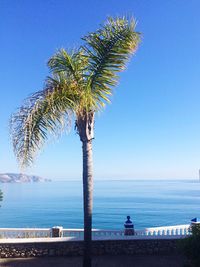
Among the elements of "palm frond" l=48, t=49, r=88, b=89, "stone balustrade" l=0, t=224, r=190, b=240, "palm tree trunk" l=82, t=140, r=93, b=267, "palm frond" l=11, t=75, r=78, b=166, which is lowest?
"stone balustrade" l=0, t=224, r=190, b=240

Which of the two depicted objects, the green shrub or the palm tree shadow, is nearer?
the green shrub

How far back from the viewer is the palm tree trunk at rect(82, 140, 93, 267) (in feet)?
23.7

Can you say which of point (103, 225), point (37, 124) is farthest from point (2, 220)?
point (37, 124)

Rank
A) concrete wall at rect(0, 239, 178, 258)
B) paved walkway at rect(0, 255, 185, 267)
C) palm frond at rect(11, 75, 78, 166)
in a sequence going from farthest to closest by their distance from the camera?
concrete wall at rect(0, 239, 178, 258)
paved walkway at rect(0, 255, 185, 267)
palm frond at rect(11, 75, 78, 166)

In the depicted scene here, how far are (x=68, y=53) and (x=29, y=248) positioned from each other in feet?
19.8

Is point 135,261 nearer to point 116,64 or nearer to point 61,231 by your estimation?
point 61,231

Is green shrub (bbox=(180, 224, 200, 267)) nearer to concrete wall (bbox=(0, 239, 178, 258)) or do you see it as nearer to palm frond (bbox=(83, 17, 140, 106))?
concrete wall (bbox=(0, 239, 178, 258))

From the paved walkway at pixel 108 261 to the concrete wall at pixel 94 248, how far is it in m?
0.23

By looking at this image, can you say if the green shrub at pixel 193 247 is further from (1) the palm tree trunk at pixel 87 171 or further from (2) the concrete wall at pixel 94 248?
(2) the concrete wall at pixel 94 248

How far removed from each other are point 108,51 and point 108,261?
596cm

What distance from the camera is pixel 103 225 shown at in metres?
45.7

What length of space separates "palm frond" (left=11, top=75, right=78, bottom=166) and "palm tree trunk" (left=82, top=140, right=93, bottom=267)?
0.84m

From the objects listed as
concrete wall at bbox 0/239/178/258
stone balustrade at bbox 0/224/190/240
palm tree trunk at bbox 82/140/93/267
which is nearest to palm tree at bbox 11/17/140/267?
palm tree trunk at bbox 82/140/93/267

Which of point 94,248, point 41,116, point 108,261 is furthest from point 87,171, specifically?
point 94,248
